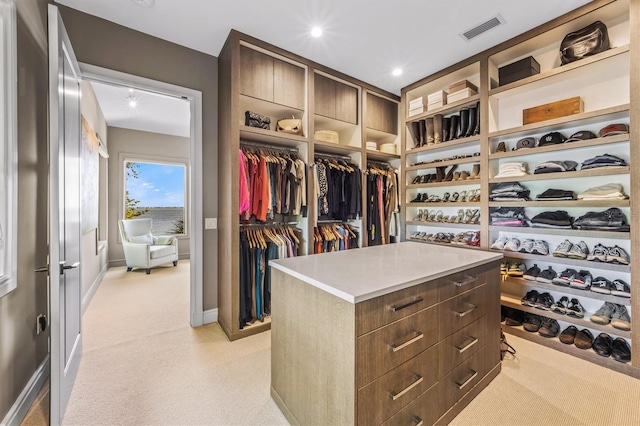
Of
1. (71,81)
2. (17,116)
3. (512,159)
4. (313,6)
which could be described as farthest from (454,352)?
(71,81)

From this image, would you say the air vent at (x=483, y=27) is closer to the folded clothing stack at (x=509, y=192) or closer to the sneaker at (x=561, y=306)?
the folded clothing stack at (x=509, y=192)

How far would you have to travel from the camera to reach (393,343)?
128 centimetres

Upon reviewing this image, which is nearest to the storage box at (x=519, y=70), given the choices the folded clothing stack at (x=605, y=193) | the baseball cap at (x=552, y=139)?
the baseball cap at (x=552, y=139)

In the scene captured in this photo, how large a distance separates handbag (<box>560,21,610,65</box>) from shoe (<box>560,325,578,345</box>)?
2.32m

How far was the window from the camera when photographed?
5.88 metres

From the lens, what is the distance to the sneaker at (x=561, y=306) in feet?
7.89

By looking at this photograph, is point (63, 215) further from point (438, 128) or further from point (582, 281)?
point (582, 281)

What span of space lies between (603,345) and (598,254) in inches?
28.0

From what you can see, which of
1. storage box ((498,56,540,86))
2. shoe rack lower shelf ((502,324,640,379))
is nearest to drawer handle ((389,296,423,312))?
shoe rack lower shelf ((502,324,640,379))

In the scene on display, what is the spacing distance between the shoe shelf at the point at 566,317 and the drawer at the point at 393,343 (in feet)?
5.61

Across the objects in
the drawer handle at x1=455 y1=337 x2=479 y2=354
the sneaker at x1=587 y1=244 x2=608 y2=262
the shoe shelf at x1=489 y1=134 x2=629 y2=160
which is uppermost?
the shoe shelf at x1=489 y1=134 x2=629 y2=160

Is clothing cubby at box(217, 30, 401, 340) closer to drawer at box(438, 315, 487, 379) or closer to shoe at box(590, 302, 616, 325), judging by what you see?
drawer at box(438, 315, 487, 379)

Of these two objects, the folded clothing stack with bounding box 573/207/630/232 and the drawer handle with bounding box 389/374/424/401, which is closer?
the drawer handle with bounding box 389/374/424/401

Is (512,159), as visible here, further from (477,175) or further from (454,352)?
(454,352)
